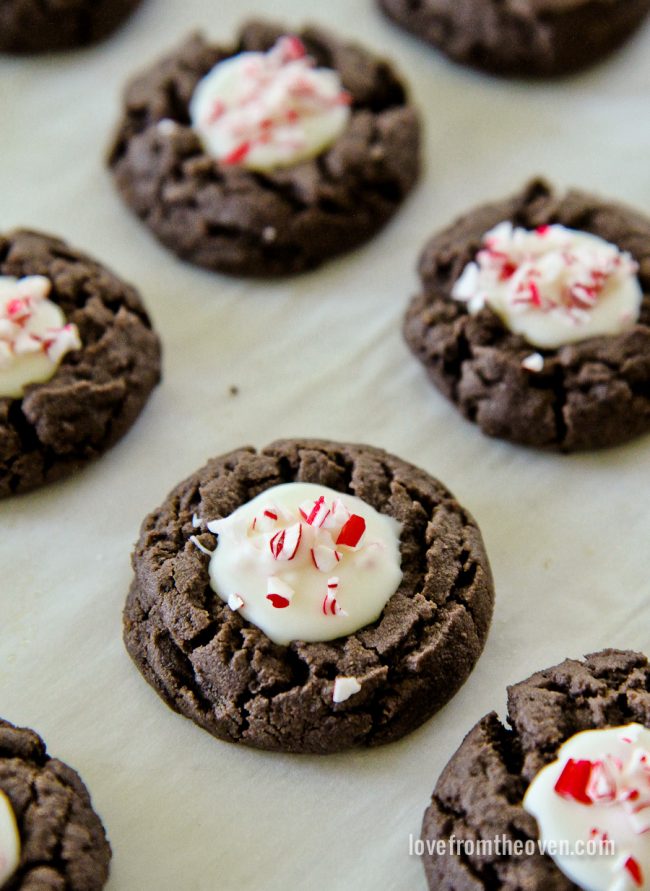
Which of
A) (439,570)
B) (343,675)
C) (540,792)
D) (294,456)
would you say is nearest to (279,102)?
(294,456)

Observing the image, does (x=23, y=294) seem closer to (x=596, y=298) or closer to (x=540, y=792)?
(x=596, y=298)

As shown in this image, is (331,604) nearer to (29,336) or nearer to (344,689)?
(344,689)

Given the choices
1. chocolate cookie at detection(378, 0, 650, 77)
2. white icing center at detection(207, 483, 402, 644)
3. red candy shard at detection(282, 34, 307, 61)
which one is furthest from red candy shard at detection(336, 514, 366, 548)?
chocolate cookie at detection(378, 0, 650, 77)

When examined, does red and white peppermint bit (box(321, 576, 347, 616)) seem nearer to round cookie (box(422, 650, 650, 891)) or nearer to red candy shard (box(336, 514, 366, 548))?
red candy shard (box(336, 514, 366, 548))

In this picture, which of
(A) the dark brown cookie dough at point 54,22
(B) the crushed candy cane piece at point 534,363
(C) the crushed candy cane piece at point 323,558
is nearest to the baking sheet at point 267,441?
(A) the dark brown cookie dough at point 54,22

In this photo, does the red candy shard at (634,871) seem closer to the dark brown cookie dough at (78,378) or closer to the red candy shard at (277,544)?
the red candy shard at (277,544)

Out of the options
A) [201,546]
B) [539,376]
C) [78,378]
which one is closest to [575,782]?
[201,546]
